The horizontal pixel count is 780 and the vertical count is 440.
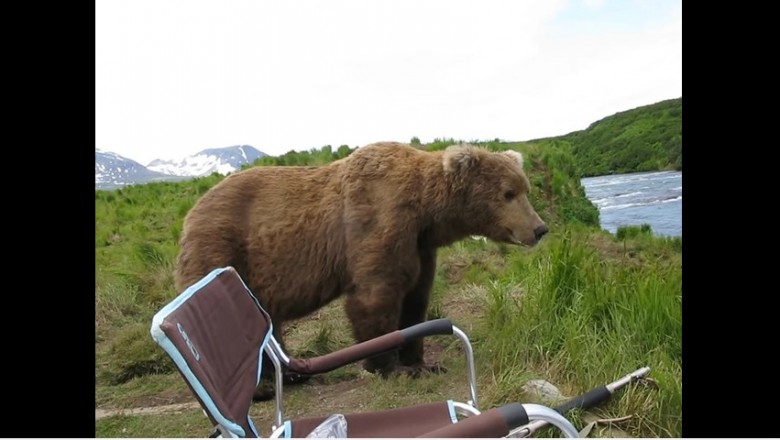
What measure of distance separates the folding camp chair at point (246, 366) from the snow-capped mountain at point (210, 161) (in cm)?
207

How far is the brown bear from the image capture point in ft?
9.45

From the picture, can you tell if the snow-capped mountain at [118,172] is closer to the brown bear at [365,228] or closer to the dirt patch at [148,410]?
the brown bear at [365,228]

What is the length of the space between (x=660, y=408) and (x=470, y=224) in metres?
1.09

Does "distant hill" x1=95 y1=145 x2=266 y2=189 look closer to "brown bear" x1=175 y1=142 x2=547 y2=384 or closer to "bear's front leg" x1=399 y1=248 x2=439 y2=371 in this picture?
"brown bear" x1=175 y1=142 x2=547 y2=384

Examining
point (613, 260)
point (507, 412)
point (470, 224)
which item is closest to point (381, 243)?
point (470, 224)

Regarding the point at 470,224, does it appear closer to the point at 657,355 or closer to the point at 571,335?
the point at 571,335

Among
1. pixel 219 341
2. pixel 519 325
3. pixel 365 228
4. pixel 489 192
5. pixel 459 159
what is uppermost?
pixel 459 159

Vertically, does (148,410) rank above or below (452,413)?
below

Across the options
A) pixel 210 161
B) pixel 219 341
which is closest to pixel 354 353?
pixel 219 341

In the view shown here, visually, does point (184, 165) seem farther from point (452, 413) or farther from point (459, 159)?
point (452, 413)

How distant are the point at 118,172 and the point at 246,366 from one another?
2.44 m

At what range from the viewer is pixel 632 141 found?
3.21 m

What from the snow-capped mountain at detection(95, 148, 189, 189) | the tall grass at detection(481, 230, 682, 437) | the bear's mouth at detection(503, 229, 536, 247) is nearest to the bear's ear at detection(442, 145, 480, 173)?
the bear's mouth at detection(503, 229, 536, 247)
